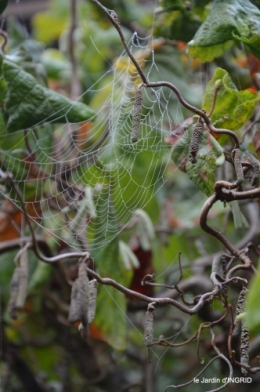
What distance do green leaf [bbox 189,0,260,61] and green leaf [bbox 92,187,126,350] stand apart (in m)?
0.32

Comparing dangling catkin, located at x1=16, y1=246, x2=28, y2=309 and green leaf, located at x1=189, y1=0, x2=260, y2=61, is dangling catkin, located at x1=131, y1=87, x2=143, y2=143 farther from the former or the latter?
dangling catkin, located at x1=16, y1=246, x2=28, y2=309

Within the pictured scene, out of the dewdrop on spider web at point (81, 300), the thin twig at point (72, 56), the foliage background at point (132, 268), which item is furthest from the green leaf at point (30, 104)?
the thin twig at point (72, 56)

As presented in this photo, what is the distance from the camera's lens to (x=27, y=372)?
46.1 inches

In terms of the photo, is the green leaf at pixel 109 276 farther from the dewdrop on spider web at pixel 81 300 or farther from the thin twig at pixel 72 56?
the thin twig at pixel 72 56

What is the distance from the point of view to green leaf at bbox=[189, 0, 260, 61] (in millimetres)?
713

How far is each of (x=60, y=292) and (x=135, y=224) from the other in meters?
0.24

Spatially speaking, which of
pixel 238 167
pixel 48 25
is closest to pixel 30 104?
pixel 238 167

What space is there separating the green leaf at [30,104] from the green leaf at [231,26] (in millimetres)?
185

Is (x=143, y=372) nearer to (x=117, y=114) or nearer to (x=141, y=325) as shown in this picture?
(x=141, y=325)

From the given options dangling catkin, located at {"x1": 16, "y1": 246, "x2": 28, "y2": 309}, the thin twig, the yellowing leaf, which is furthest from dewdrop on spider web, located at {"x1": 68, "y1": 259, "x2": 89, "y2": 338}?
the yellowing leaf

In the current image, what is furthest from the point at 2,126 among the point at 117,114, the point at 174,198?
the point at 174,198

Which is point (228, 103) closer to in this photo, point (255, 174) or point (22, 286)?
point (255, 174)

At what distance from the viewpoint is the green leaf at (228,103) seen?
0.72 metres

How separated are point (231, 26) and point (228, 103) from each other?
10 centimetres
